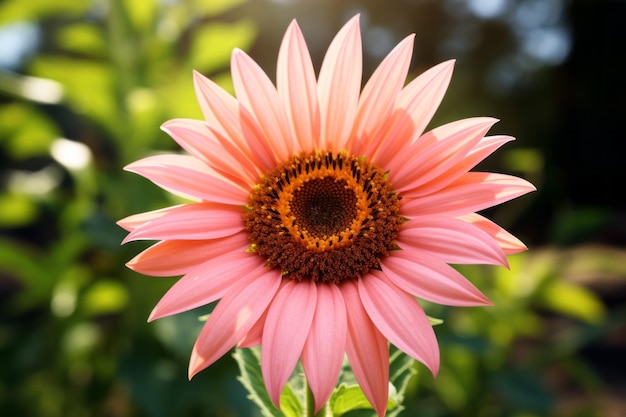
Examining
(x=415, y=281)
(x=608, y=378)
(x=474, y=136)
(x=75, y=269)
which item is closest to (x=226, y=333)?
(x=415, y=281)

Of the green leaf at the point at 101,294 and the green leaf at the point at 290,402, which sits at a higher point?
the green leaf at the point at 290,402

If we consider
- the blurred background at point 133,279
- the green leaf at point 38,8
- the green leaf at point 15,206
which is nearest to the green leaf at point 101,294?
the blurred background at point 133,279

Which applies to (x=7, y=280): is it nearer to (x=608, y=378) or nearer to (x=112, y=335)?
(x=112, y=335)

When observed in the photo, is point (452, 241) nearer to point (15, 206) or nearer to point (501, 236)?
point (501, 236)

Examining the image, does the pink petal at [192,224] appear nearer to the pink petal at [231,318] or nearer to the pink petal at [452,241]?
the pink petal at [231,318]

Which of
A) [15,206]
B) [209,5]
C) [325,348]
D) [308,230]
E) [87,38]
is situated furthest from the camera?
[15,206]

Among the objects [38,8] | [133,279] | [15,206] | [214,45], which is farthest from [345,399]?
[15,206]
